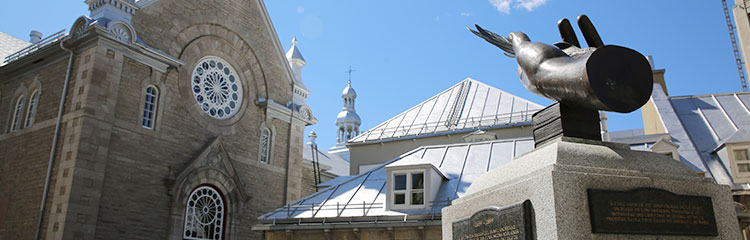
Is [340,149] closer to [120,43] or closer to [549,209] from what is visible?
[120,43]

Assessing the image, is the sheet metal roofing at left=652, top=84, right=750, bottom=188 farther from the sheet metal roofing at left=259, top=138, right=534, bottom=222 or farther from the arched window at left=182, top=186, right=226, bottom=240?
the arched window at left=182, top=186, right=226, bottom=240

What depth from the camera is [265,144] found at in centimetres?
2672

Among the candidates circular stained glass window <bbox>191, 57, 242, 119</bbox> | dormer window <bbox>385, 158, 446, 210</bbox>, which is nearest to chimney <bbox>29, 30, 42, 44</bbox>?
circular stained glass window <bbox>191, 57, 242, 119</bbox>

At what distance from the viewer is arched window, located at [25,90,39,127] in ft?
68.5

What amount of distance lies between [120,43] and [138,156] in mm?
3964

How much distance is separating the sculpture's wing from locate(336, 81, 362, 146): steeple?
2308 inches

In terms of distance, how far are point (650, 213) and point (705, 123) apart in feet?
59.0

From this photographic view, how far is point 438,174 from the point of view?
16.5 meters

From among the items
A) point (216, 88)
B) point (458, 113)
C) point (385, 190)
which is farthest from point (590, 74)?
point (458, 113)

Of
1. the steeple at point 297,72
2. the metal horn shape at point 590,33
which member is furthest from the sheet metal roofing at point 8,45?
the metal horn shape at point 590,33

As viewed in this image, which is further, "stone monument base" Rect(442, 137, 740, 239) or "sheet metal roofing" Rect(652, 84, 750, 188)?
"sheet metal roofing" Rect(652, 84, 750, 188)

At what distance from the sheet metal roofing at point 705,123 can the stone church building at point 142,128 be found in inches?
642

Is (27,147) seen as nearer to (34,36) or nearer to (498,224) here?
(34,36)

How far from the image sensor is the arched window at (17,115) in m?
21.5
